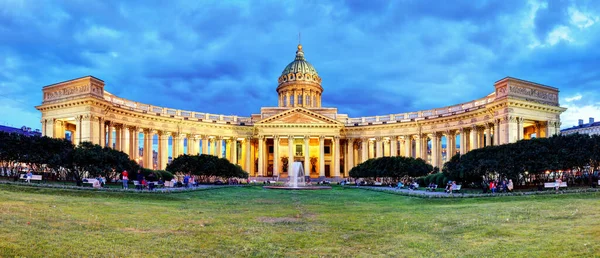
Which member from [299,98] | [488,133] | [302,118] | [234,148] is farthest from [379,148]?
[234,148]

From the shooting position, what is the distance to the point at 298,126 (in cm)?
8056

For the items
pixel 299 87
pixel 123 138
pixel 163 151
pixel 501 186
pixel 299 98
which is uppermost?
pixel 299 87

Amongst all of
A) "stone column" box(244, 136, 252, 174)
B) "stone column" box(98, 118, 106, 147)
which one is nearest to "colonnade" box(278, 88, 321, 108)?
"stone column" box(244, 136, 252, 174)

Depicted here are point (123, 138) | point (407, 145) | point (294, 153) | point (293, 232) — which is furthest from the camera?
point (294, 153)

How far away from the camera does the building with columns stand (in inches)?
2202

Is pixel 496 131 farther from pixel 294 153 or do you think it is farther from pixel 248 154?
pixel 248 154

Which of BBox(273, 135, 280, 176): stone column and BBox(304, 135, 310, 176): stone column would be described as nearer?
BBox(273, 135, 280, 176): stone column

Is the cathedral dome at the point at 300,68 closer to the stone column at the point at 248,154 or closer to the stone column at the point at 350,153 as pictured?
the stone column at the point at 350,153

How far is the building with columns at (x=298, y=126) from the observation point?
55938 mm

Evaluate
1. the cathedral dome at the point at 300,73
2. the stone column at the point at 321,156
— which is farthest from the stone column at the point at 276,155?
the cathedral dome at the point at 300,73

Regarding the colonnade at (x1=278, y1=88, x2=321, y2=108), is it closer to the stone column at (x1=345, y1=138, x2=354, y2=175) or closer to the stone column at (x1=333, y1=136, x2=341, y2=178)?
the stone column at (x1=345, y1=138, x2=354, y2=175)

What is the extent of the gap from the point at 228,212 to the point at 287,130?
60801mm

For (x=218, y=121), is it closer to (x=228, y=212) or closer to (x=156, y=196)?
(x=156, y=196)

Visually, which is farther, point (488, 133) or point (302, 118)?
point (302, 118)
